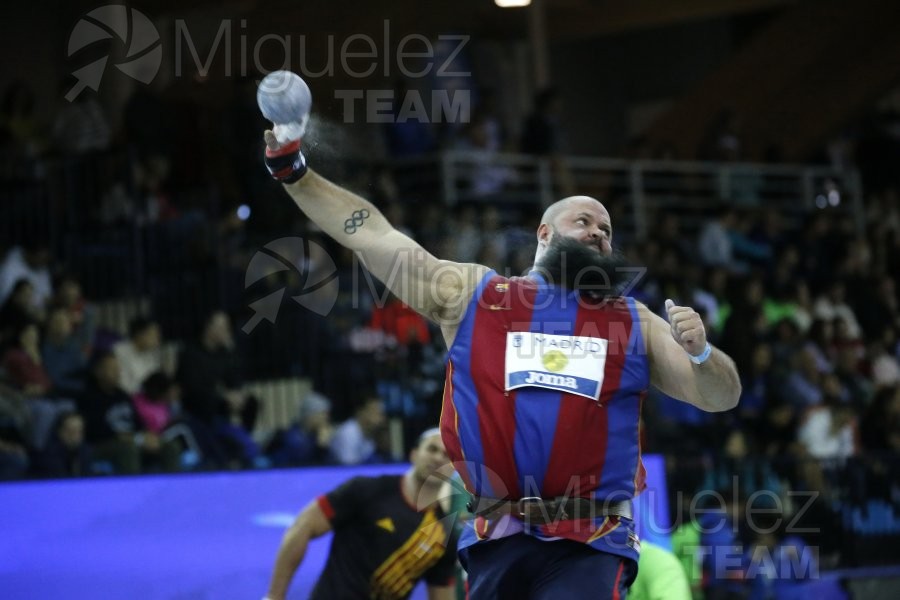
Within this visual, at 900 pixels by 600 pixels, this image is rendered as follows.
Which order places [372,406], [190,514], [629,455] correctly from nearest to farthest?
[629,455]
[190,514]
[372,406]

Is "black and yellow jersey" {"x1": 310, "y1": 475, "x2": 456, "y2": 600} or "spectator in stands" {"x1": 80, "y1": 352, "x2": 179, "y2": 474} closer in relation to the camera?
"black and yellow jersey" {"x1": 310, "y1": 475, "x2": 456, "y2": 600}

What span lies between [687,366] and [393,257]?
96 centimetres

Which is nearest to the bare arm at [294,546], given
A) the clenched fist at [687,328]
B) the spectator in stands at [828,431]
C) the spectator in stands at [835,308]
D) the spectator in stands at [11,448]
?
the spectator in stands at [11,448]

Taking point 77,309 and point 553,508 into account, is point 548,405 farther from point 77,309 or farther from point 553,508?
point 77,309

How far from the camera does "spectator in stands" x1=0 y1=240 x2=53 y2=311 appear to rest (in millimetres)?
11031

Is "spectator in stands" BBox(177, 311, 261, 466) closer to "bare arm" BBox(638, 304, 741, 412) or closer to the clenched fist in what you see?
"bare arm" BBox(638, 304, 741, 412)

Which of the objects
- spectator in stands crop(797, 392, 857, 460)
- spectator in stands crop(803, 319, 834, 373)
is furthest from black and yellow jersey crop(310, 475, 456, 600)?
spectator in stands crop(803, 319, 834, 373)

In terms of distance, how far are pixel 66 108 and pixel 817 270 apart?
839 cm

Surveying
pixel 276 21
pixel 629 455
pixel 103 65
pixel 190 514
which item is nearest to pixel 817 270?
pixel 276 21

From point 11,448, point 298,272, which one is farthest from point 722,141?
point 11,448

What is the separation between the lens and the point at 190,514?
28.3 ft

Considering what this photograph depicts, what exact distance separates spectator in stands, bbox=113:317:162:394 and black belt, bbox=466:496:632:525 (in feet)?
21.5

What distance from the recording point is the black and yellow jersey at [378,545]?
282 inches

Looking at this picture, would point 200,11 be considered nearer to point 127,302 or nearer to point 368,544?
point 127,302
